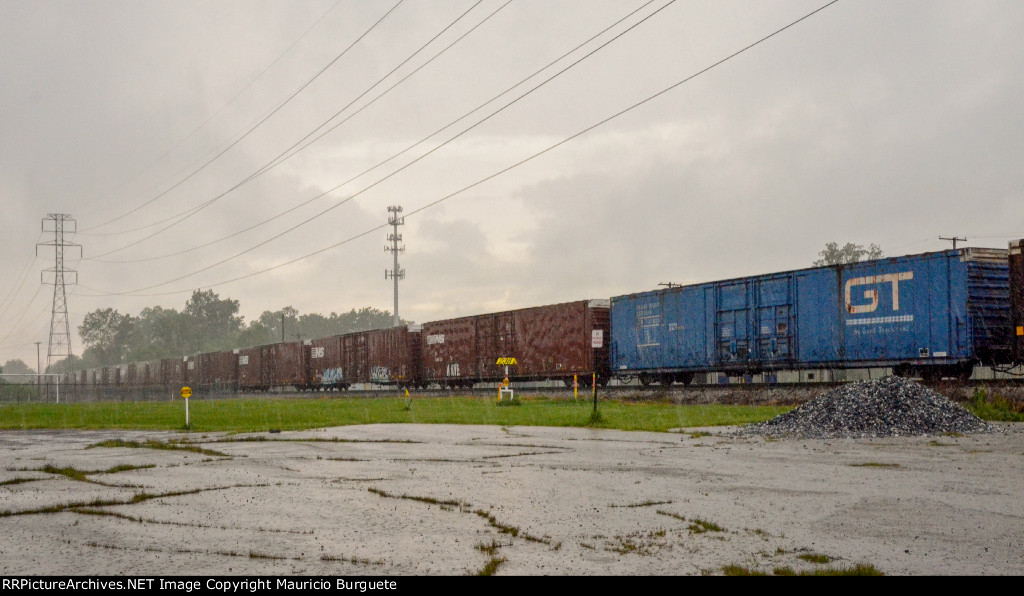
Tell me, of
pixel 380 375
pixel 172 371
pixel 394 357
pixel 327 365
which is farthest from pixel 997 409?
pixel 172 371

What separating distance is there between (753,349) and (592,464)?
17.8 metres

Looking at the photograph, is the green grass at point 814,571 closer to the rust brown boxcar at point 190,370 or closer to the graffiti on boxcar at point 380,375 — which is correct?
the graffiti on boxcar at point 380,375

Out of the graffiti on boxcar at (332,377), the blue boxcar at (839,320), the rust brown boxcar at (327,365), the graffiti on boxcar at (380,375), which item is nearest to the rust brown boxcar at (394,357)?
the graffiti on boxcar at (380,375)

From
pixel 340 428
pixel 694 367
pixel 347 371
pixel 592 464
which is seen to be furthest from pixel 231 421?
pixel 347 371

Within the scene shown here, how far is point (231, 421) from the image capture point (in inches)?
714

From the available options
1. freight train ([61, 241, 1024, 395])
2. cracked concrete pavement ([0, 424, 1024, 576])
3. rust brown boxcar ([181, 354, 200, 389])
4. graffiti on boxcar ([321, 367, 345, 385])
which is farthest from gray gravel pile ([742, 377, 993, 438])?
rust brown boxcar ([181, 354, 200, 389])

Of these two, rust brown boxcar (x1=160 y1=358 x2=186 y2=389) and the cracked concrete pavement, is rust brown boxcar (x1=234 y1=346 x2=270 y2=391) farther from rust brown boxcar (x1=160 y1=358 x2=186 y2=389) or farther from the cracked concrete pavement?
the cracked concrete pavement

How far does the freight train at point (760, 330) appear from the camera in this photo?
1964 cm

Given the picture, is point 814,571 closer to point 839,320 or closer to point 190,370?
point 839,320

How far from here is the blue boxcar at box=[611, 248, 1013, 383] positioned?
19.6 metres

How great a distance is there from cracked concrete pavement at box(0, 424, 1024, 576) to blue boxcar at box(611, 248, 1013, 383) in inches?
445

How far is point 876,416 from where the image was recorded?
12.4 metres

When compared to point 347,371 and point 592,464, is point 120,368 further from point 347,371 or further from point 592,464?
point 592,464

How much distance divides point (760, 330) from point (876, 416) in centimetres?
1229
